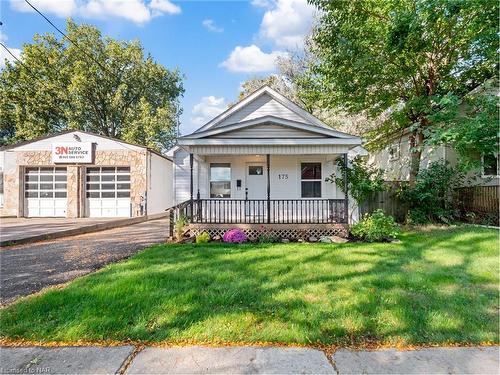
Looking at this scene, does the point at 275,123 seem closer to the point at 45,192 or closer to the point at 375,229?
the point at 375,229

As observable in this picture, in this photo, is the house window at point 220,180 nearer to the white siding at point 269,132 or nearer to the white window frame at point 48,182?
the white siding at point 269,132

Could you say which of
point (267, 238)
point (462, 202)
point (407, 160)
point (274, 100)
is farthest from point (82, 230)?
point (407, 160)

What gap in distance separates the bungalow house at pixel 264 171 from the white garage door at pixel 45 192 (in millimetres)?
6735

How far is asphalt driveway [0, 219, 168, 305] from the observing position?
4.93 m

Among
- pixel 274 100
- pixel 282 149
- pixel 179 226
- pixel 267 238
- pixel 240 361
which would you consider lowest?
pixel 240 361

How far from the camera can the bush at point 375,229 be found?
852 cm

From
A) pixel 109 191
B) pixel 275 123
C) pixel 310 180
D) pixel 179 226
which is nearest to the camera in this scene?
pixel 179 226

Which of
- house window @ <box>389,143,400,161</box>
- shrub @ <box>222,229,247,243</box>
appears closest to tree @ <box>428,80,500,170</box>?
shrub @ <box>222,229,247,243</box>

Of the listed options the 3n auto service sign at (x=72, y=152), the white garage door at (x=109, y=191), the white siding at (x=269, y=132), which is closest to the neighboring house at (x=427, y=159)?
the white siding at (x=269, y=132)

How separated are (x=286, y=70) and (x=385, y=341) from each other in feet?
84.6

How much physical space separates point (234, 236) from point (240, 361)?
599 cm

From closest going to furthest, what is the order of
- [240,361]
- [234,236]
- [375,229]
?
1. [240,361]
2. [375,229]
3. [234,236]

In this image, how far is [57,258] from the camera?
6.70 metres

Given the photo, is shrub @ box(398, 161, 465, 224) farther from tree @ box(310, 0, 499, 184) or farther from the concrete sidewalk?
the concrete sidewalk
